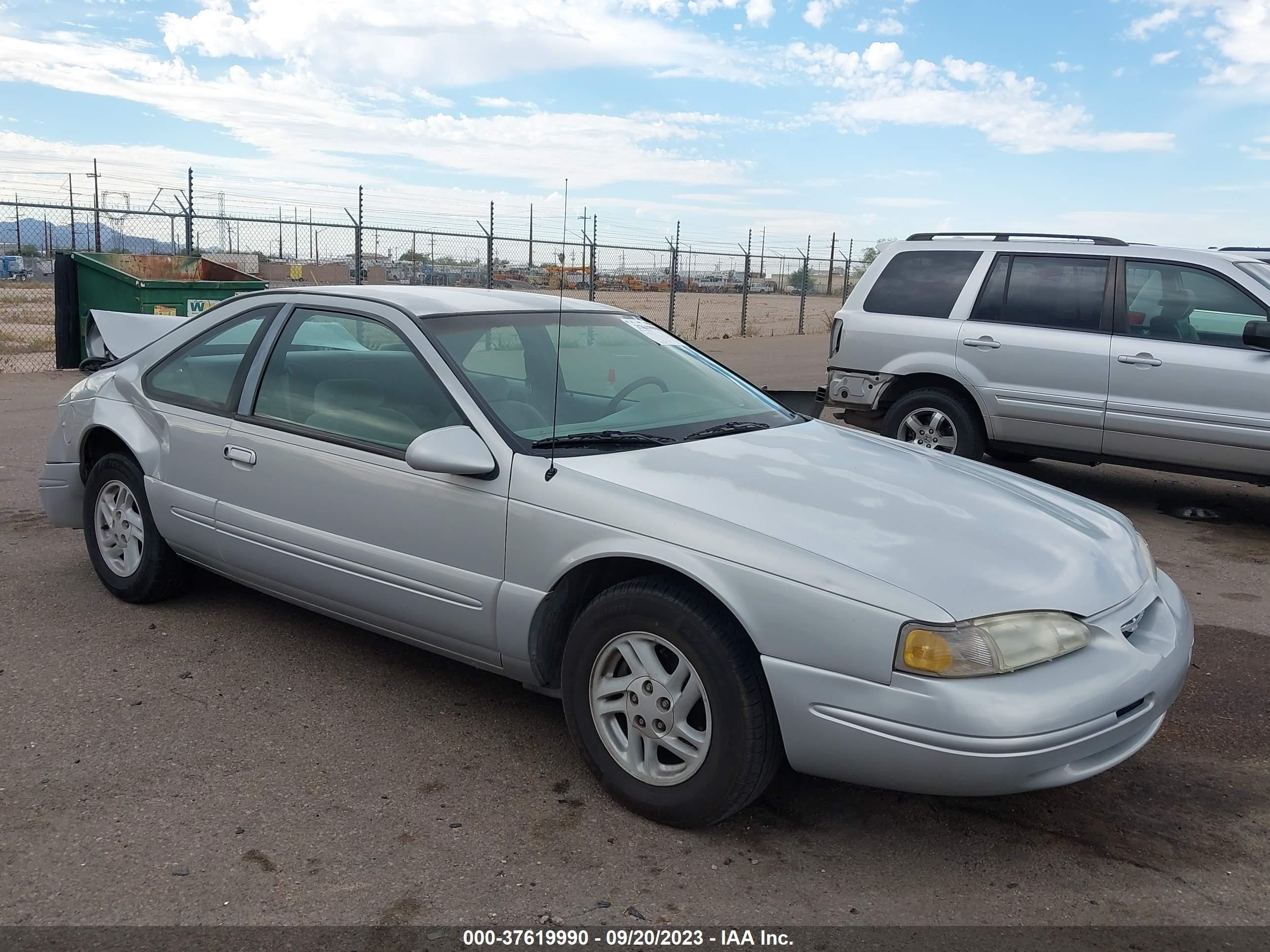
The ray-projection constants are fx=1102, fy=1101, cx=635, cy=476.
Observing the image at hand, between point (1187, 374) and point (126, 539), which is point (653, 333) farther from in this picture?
point (1187, 374)

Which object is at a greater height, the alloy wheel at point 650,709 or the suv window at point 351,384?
the suv window at point 351,384

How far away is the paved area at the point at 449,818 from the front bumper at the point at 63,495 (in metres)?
0.61

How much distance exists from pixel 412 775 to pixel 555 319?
1.81 m

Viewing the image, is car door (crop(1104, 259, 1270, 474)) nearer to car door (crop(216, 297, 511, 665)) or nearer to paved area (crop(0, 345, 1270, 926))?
paved area (crop(0, 345, 1270, 926))

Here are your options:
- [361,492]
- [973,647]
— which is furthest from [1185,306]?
[361,492]

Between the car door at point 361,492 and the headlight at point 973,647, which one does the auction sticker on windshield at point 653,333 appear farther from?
the headlight at point 973,647

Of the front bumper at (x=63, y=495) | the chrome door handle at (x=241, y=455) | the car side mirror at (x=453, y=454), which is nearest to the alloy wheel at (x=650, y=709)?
the car side mirror at (x=453, y=454)

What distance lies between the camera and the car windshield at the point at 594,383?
3713 mm

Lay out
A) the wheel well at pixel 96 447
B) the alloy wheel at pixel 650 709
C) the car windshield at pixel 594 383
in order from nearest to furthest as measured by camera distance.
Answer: the alloy wheel at pixel 650 709 → the car windshield at pixel 594 383 → the wheel well at pixel 96 447

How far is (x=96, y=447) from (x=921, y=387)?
570cm

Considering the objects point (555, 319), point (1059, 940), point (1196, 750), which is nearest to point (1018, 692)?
point (1059, 940)

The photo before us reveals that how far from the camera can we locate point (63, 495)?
5.10 metres

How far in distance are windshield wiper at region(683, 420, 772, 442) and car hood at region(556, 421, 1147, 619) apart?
0.04 metres

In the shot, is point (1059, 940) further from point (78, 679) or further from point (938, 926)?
point (78, 679)
